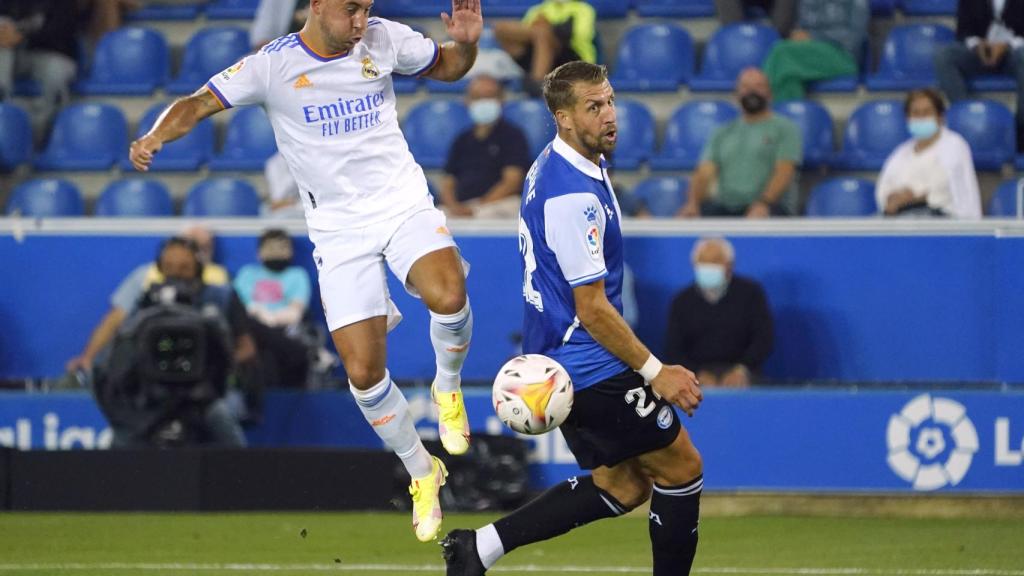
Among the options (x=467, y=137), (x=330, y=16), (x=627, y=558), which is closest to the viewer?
(x=330, y=16)

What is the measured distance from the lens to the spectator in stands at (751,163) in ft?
40.4

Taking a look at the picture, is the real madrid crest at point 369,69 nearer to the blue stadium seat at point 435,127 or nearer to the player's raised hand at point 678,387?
the player's raised hand at point 678,387

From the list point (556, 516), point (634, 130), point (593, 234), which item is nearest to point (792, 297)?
point (634, 130)

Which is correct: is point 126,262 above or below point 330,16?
below

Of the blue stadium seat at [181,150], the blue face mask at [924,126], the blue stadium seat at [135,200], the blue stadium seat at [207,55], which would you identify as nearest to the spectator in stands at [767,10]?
the blue face mask at [924,126]

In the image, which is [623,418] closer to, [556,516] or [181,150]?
[556,516]

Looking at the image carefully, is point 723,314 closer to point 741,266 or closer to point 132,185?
point 741,266

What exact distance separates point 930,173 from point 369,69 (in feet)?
17.9

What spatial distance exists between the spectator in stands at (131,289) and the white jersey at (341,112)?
3.96 meters

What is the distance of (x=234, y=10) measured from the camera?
52.1ft

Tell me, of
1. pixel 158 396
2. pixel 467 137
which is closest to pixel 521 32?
pixel 467 137

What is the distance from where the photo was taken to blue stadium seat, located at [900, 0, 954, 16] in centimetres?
1415

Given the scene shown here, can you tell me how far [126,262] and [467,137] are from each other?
2.64 metres

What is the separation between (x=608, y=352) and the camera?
6.54m
